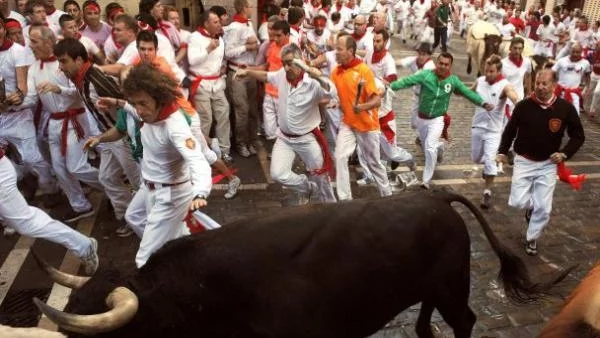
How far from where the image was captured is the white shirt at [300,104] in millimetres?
6113

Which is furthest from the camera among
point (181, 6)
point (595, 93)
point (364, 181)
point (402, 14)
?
point (402, 14)

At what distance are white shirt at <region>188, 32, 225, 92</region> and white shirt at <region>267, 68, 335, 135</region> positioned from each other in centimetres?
209

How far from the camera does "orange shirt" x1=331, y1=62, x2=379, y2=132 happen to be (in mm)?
6562

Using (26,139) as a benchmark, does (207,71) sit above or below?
above

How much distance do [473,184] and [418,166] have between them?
998 millimetres

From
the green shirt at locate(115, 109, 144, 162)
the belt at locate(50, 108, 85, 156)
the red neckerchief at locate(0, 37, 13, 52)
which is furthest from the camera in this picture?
the red neckerchief at locate(0, 37, 13, 52)

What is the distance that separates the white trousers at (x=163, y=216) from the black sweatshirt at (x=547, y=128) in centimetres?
386

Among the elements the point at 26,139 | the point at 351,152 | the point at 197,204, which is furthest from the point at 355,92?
the point at 26,139

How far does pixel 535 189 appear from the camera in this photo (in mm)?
6086

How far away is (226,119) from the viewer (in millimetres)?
8602

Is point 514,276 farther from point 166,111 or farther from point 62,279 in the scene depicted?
point 62,279

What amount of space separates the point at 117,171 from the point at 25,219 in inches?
54.9

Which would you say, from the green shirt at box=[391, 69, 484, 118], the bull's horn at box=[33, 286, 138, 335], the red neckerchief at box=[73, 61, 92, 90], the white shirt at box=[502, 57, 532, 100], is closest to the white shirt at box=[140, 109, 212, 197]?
the bull's horn at box=[33, 286, 138, 335]

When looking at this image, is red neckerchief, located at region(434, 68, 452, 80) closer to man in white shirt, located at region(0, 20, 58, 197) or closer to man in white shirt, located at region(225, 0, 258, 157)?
man in white shirt, located at region(225, 0, 258, 157)
